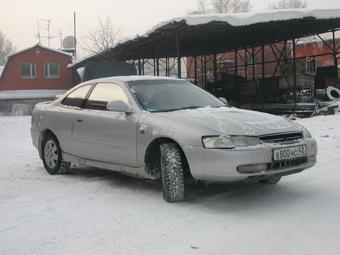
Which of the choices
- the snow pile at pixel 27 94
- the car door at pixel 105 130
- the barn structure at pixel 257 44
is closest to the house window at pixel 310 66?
the barn structure at pixel 257 44

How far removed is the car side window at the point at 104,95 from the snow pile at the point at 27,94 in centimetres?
3605

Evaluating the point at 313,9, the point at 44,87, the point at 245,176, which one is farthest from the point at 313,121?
the point at 44,87

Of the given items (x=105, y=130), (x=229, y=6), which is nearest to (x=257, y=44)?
(x=105, y=130)

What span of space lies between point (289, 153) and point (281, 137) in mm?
188

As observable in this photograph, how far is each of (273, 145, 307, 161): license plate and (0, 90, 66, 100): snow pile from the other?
126 ft

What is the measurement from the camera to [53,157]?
26.5ft

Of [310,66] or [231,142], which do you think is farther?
[310,66]

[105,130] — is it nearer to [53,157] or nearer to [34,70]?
[53,157]

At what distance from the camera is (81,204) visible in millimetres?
5953

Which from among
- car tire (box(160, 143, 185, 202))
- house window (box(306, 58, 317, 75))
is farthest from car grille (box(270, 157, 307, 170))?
house window (box(306, 58, 317, 75))

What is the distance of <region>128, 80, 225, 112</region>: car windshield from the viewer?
6.61m

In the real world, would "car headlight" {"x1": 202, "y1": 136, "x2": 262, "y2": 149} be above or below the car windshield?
below

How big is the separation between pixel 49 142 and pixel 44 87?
36.4 m

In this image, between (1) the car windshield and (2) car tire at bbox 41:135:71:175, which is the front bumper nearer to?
(1) the car windshield
